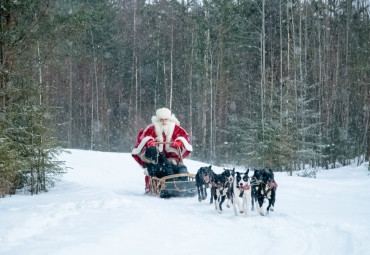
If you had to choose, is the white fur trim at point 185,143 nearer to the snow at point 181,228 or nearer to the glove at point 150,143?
the glove at point 150,143

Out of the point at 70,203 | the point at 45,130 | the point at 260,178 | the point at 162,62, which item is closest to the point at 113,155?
the point at 45,130

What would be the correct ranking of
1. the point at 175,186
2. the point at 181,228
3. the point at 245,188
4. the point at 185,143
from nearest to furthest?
the point at 181,228 → the point at 245,188 → the point at 175,186 → the point at 185,143

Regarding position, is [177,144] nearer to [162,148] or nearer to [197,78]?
[162,148]

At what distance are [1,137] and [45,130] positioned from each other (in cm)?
146

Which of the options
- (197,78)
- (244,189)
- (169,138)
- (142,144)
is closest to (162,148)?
(169,138)

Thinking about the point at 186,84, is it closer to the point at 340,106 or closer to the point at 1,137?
the point at 340,106

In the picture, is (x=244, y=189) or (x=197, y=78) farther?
(x=197, y=78)

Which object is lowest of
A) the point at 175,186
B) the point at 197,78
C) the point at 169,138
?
the point at 175,186

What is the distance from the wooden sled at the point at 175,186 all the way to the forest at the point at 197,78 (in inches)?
144

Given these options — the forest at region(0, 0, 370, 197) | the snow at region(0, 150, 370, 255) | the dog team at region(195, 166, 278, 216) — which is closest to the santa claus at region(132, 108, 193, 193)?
the snow at region(0, 150, 370, 255)

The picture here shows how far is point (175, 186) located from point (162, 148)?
1.66 metres

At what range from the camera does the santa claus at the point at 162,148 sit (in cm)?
1001

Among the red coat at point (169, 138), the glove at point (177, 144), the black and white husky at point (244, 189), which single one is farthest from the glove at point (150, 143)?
the black and white husky at point (244, 189)

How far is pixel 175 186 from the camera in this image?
9.23 m
